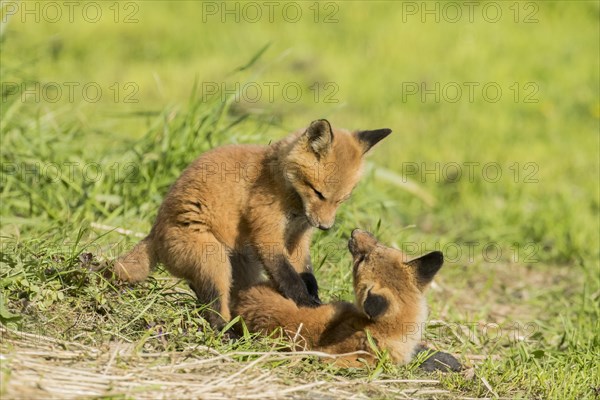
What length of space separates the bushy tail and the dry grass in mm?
767

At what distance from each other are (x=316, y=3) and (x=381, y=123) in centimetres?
421

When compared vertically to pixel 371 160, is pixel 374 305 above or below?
above

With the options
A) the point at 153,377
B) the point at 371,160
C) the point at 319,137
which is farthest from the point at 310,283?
the point at 371,160

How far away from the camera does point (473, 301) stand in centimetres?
803

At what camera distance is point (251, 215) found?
596cm

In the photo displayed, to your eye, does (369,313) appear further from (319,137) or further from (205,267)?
(319,137)

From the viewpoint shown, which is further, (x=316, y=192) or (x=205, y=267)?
(x=316, y=192)

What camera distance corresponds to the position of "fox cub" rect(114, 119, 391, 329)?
5773mm

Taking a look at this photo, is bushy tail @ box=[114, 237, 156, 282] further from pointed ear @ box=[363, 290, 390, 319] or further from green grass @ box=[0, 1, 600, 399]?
pointed ear @ box=[363, 290, 390, 319]

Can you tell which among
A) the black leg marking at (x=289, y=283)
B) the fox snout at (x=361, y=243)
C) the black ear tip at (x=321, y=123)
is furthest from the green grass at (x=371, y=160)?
the black ear tip at (x=321, y=123)

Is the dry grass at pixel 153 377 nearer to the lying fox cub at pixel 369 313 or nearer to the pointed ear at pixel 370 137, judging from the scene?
the lying fox cub at pixel 369 313

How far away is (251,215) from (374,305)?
1230 millimetres

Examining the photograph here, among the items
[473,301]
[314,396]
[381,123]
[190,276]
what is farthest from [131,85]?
[314,396]

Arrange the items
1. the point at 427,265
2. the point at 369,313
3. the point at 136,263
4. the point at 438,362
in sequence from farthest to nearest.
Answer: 1. the point at 136,263
2. the point at 438,362
3. the point at 427,265
4. the point at 369,313
